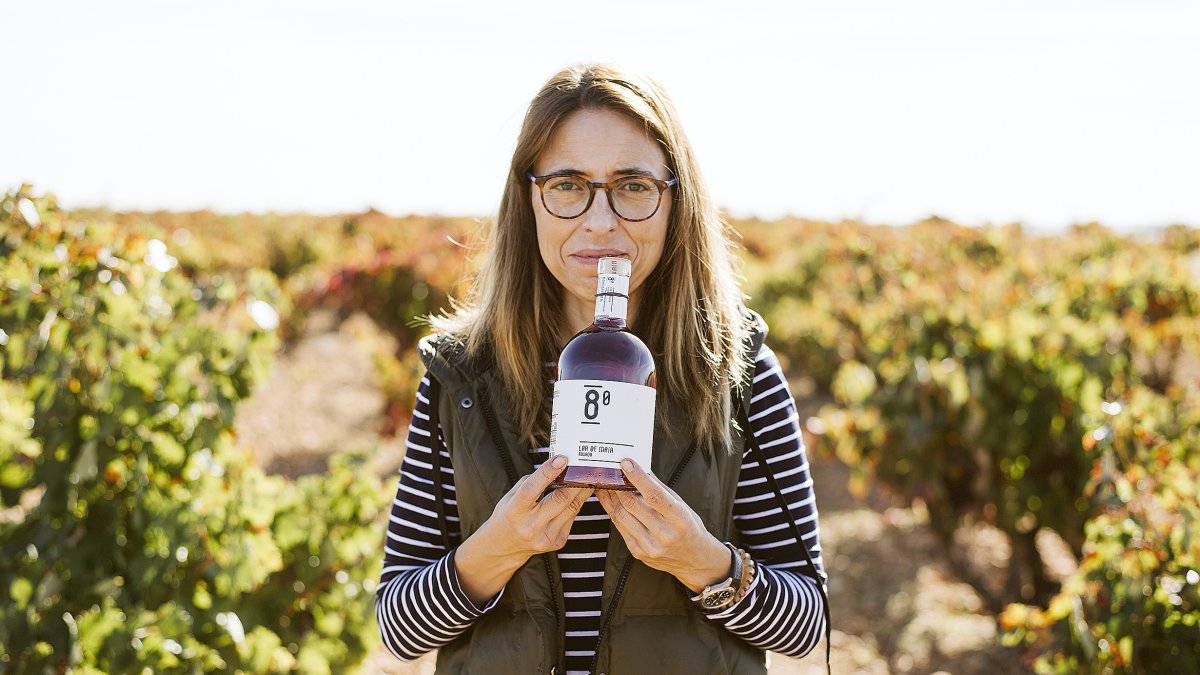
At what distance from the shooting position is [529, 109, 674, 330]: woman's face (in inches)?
77.9

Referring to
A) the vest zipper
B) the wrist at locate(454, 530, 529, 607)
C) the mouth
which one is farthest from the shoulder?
the wrist at locate(454, 530, 529, 607)

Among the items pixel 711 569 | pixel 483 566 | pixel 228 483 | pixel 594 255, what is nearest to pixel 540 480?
pixel 483 566

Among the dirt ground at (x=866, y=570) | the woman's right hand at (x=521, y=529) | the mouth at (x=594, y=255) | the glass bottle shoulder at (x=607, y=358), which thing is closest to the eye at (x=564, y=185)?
the mouth at (x=594, y=255)

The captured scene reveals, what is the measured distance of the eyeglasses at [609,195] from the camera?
1985 mm

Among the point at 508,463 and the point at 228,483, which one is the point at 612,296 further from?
the point at 228,483

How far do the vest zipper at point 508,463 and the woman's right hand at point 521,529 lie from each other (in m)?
0.07

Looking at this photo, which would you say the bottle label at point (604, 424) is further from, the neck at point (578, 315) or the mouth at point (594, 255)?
the neck at point (578, 315)

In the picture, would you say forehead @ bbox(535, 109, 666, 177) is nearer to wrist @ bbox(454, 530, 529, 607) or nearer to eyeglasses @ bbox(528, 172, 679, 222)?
eyeglasses @ bbox(528, 172, 679, 222)

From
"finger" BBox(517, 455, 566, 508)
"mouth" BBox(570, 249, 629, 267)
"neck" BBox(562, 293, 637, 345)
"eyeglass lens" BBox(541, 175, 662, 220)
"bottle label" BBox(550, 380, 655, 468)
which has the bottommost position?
"finger" BBox(517, 455, 566, 508)

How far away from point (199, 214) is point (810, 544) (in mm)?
40260

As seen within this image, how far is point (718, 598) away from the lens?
1.88 m

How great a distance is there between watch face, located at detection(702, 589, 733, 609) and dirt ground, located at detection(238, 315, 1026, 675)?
80.2 inches

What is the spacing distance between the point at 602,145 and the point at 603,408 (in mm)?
608

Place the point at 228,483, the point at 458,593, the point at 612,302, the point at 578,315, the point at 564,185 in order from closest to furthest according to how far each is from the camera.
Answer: the point at 612,302 < the point at 458,593 < the point at 564,185 < the point at 578,315 < the point at 228,483
